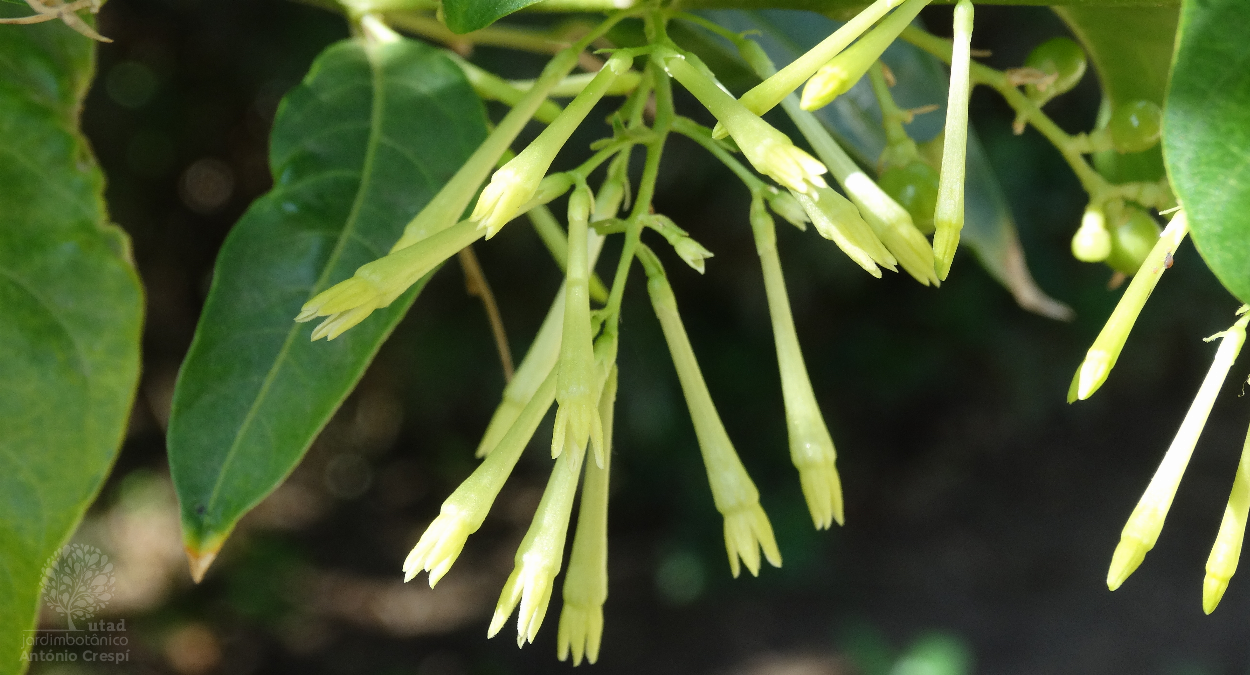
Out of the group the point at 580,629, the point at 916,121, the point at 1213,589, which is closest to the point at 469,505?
the point at 580,629

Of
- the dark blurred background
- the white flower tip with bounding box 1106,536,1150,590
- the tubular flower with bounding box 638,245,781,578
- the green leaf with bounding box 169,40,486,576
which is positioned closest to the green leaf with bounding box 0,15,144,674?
the green leaf with bounding box 169,40,486,576

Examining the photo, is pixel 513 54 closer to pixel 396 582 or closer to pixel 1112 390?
pixel 396 582

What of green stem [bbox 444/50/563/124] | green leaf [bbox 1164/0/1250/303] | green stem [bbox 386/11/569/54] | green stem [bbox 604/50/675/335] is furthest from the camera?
green stem [bbox 386/11/569/54]

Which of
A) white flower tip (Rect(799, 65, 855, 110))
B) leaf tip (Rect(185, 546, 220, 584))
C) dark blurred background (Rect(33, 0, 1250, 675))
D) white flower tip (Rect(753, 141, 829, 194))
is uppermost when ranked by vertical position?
white flower tip (Rect(799, 65, 855, 110))

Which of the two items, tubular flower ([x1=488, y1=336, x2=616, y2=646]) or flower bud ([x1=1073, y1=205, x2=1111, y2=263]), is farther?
flower bud ([x1=1073, y1=205, x2=1111, y2=263])

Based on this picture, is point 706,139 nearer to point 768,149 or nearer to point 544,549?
point 768,149

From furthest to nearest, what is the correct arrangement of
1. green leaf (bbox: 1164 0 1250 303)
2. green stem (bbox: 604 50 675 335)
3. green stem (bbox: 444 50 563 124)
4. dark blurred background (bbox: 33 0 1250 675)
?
1. dark blurred background (bbox: 33 0 1250 675)
2. green stem (bbox: 444 50 563 124)
3. green stem (bbox: 604 50 675 335)
4. green leaf (bbox: 1164 0 1250 303)

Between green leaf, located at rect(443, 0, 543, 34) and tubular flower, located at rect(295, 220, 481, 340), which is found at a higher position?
green leaf, located at rect(443, 0, 543, 34)

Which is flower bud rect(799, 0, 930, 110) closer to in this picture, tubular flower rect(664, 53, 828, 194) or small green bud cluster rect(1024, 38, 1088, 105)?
tubular flower rect(664, 53, 828, 194)
